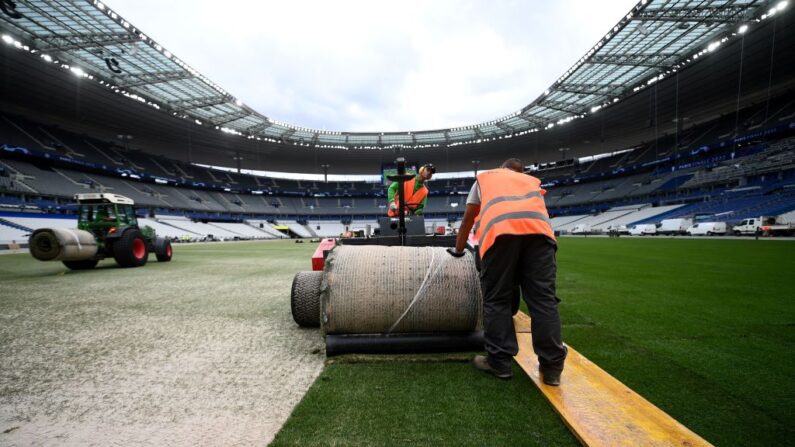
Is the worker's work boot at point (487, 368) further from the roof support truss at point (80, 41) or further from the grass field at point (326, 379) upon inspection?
the roof support truss at point (80, 41)

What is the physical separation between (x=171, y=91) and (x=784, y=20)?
46143 millimetres

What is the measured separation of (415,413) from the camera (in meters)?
1.67

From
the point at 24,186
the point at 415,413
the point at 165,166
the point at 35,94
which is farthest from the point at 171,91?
the point at 415,413

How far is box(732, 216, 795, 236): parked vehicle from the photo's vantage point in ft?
70.5

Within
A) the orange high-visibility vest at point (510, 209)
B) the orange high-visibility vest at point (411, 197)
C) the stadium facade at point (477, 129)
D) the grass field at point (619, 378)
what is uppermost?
the stadium facade at point (477, 129)

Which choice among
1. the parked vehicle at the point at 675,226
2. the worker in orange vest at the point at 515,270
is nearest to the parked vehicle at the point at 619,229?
the parked vehicle at the point at 675,226

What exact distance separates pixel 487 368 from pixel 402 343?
25.6 inches

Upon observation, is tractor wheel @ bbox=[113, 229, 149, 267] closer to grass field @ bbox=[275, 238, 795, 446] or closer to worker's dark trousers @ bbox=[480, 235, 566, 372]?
grass field @ bbox=[275, 238, 795, 446]

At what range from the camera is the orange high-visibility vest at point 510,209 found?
208 cm

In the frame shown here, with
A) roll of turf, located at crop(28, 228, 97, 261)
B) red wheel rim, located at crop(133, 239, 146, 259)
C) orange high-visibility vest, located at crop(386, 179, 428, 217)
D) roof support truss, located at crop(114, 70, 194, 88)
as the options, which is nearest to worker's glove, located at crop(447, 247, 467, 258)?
orange high-visibility vest, located at crop(386, 179, 428, 217)

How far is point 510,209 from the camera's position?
212 centimetres

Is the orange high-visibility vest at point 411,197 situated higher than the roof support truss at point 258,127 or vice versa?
the roof support truss at point 258,127

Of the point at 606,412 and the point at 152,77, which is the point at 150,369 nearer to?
the point at 606,412

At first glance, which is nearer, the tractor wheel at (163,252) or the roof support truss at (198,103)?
the tractor wheel at (163,252)
